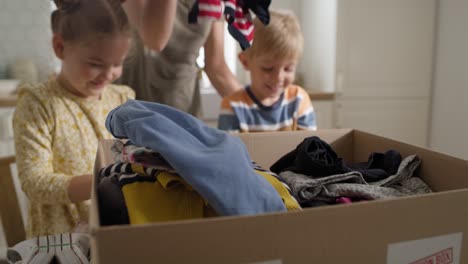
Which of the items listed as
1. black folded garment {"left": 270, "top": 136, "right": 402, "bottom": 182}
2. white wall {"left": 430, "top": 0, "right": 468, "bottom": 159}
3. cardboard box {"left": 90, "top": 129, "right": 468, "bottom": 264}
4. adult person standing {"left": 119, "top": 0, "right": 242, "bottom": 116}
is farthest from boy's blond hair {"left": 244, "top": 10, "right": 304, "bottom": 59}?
white wall {"left": 430, "top": 0, "right": 468, "bottom": 159}

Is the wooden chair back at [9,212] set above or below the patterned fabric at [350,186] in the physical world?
below

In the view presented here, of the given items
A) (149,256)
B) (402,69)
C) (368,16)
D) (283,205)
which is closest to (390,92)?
(402,69)

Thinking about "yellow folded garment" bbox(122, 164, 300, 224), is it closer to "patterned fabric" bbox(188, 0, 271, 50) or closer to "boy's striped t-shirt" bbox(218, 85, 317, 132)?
"patterned fabric" bbox(188, 0, 271, 50)

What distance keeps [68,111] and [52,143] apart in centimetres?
8

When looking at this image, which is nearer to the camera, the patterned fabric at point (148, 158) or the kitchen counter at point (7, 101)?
the patterned fabric at point (148, 158)

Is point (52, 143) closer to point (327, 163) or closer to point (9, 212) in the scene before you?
point (9, 212)

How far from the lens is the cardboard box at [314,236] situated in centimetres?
36

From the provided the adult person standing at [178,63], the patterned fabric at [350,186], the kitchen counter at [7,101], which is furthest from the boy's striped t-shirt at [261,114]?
the kitchen counter at [7,101]

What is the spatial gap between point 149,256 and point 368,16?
2.05 metres

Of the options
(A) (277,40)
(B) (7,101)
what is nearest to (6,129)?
(B) (7,101)

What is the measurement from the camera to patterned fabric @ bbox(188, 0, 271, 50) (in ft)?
2.77

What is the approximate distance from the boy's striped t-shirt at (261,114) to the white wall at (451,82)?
0.98 metres

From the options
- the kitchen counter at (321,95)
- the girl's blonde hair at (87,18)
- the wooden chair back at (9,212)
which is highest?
the girl's blonde hair at (87,18)

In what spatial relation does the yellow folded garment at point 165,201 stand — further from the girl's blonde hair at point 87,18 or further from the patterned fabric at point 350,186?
the girl's blonde hair at point 87,18
